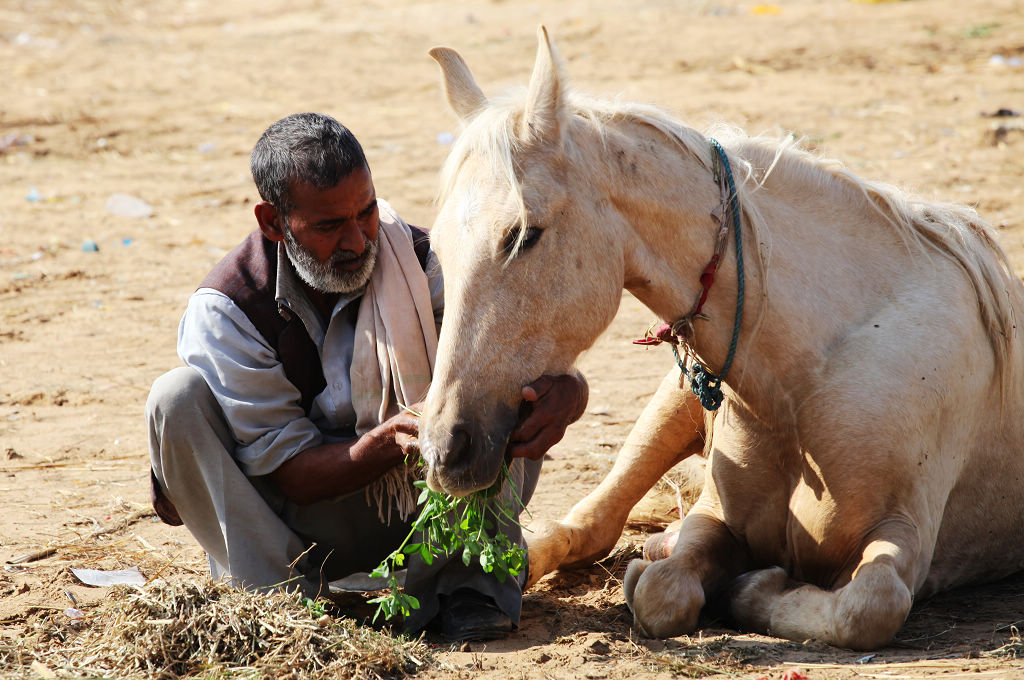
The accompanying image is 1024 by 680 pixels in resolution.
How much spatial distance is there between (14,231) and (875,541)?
766 centimetres

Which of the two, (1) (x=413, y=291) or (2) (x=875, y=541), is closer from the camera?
(2) (x=875, y=541)

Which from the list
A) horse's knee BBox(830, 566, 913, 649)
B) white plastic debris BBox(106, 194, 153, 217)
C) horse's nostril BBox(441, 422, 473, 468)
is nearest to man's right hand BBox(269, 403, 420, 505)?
horse's nostril BBox(441, 422, 473, 468)

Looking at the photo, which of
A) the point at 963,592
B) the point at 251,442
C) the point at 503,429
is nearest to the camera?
the point at 503,429

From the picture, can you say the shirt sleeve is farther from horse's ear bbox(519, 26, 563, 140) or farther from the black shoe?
horse's ear bbox(519, 26, 563, 140)

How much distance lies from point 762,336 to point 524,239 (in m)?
0.85

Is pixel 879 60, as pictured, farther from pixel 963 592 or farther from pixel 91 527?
pixel 91 527

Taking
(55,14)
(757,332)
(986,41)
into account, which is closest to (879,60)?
(986,41)

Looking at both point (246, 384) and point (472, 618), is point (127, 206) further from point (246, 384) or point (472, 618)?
point (472, 618)

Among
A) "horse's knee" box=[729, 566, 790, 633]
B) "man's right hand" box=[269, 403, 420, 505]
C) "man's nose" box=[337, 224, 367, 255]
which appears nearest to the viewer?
"man's right hand" box=[269, 403, 420, 505]

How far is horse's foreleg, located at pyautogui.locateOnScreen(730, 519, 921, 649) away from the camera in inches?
117

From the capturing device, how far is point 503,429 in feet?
9.09

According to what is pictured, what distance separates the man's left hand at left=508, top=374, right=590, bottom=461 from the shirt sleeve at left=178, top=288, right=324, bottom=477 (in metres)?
0.85

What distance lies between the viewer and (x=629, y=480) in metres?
4.12

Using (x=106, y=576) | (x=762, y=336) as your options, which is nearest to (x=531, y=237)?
(x=762, y=336)
